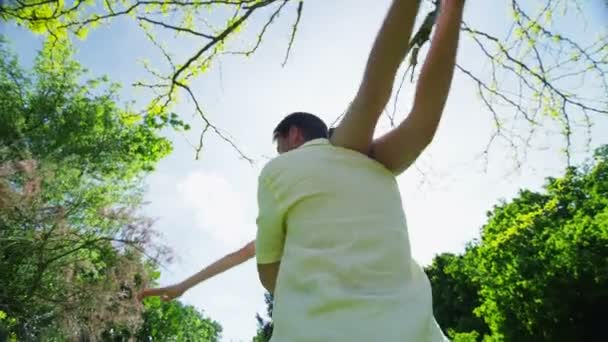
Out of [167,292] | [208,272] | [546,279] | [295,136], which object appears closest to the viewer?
[295,136]

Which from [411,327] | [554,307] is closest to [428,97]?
[411,327]

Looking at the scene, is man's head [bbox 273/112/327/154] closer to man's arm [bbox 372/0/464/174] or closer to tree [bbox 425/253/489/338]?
man's arm [bbox 372/0/464/174]

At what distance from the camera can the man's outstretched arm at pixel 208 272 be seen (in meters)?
2.07

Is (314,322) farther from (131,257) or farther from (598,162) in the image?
(598,162)

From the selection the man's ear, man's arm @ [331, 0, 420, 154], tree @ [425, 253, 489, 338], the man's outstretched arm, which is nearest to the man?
man's arm @ [331, 0, 420, 154]

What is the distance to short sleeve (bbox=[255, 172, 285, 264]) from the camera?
1.23 m

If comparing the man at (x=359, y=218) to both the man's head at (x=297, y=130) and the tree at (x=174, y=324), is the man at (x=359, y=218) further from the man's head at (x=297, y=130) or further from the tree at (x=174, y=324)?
the tree at (x=174, y=324)

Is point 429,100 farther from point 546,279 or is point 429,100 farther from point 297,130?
point 546,279

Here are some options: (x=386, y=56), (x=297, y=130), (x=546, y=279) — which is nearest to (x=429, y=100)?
(x=386, y=56)

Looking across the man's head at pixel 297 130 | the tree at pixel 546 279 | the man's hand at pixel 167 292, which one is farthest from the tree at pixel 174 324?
the man's head at pixel 297 130

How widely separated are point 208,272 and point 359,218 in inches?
50.7

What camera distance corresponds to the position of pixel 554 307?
1586cm

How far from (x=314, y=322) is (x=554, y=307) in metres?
17.3

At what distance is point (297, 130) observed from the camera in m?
1.60
